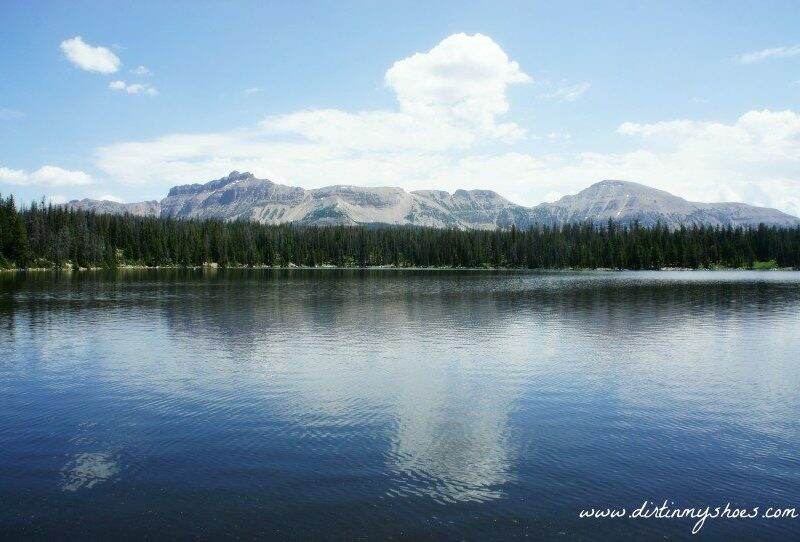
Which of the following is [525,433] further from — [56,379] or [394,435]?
[56,379]

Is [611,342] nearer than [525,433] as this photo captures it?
No

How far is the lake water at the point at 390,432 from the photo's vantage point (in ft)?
53.3

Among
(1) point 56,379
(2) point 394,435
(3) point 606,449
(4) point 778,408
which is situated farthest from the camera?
(1) point 56,379

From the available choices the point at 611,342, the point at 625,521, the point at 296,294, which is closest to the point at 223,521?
the point at 625,521

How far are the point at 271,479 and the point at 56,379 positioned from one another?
22715 mm

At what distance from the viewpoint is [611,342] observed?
47688mm

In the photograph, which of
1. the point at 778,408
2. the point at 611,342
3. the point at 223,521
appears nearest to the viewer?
the point at 223,521

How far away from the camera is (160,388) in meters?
31.6

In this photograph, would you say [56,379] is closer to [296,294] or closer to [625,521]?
[625,521]

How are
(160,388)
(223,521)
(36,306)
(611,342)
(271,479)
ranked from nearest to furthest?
(223,521) < (271,479) < (160,388) < (611,342) < (36,306)

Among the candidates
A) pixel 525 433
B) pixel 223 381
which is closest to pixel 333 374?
pixel 223 381

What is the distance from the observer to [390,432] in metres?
23.7

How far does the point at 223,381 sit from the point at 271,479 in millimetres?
15949

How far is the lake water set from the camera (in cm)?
1623
